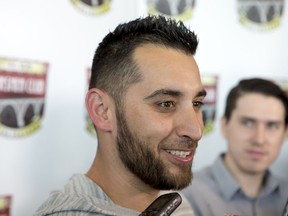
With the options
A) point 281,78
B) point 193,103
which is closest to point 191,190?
point 281,78

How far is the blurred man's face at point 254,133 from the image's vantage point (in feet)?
4.86

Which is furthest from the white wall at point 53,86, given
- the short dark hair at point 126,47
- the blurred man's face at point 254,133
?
the blurred man's face at point 254,133

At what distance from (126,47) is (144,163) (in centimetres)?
20

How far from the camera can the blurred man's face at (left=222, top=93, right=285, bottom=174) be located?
1.48 meters

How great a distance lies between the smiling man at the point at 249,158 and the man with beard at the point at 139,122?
1.90 feet

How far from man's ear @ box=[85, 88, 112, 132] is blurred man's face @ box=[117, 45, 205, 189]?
0.03 metres

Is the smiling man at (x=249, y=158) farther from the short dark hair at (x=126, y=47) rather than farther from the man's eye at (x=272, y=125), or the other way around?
the short dark hair at (x=126, y=47)

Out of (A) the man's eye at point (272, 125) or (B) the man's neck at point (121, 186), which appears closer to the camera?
(B) the man's neck at point (121, 186)


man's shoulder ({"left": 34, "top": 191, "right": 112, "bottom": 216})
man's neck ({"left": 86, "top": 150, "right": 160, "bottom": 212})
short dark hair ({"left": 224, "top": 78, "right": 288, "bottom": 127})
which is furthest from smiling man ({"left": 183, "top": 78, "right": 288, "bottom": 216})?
man's shoulder ({"left": 34, "top": 191, "right": 112, "bottom": 216})

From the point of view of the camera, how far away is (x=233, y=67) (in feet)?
5.25

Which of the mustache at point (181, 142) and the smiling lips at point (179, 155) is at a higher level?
the mustache at point (181, 142)

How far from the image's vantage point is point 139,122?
86 centimetres

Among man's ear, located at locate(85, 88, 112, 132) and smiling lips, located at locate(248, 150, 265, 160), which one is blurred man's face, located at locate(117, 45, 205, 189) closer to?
man's ear, located at locate(85, 88, 112, 132)

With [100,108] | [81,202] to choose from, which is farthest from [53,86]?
[81,202]
